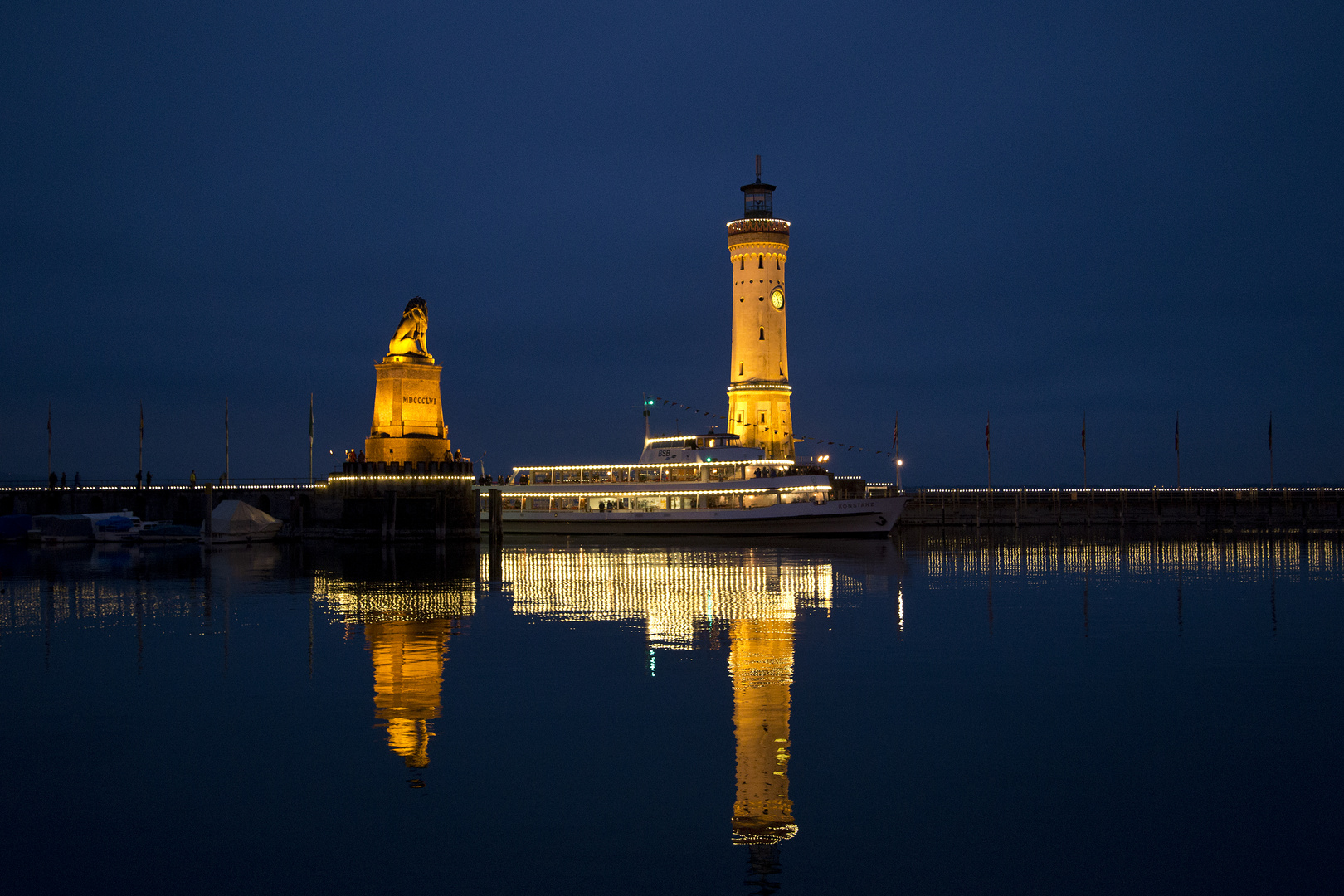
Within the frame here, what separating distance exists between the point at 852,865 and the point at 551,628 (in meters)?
17.3

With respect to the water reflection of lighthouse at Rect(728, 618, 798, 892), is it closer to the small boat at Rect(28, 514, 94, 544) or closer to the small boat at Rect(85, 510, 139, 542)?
the small boat at Rect(85, 510, 139, 542)

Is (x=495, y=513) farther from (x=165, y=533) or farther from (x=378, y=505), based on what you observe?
(x=165, y=533)

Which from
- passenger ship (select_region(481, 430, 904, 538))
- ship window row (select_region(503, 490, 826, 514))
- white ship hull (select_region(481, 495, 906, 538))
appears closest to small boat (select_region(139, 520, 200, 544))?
passenger ship (select_region(481, 430, 904, 538))

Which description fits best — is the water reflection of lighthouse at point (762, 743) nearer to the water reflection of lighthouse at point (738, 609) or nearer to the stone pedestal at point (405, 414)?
the water reflection of lighthouse at point (738, 609)

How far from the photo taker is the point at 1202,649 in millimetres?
23734

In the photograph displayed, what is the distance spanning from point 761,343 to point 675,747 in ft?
223

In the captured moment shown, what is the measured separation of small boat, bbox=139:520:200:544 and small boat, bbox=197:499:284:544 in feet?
1.72

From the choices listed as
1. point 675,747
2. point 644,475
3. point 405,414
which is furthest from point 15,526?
point 675,747

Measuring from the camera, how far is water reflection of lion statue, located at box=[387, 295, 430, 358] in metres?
69.8

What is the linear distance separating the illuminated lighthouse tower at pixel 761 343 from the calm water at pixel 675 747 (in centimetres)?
4996

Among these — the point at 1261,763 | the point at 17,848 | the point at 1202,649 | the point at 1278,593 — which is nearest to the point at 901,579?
the point at 1278,593

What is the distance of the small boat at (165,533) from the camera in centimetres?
6768

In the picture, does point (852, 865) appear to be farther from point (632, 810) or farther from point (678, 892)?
point (632, 810)

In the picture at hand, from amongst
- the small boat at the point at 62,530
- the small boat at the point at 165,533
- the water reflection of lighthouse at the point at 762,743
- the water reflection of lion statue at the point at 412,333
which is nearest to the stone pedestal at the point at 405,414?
the water reflection of lion statue at the point at 412,333
